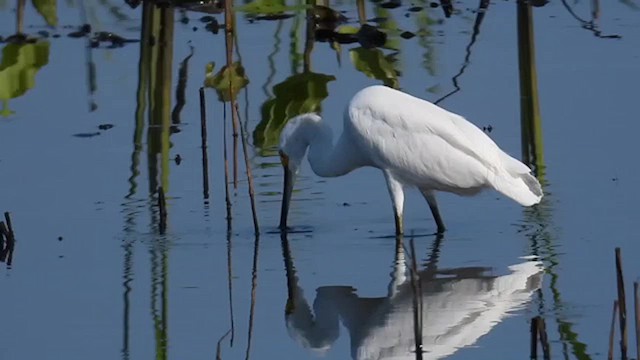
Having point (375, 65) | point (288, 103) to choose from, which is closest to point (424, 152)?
point (288, 103)

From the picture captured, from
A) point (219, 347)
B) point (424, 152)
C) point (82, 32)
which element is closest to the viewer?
point (219, 347)

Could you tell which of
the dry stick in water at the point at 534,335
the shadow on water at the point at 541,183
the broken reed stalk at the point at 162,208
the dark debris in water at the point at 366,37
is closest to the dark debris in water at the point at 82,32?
the dark debris in water at the point at 366,37

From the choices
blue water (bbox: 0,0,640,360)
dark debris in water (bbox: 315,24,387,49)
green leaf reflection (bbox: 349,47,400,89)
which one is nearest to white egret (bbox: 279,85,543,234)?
blue water (bbox: 0,0,640,360)

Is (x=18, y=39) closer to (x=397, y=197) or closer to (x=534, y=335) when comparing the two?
(x=397, y=197)

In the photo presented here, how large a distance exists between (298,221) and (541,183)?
154cm

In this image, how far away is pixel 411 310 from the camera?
812cm

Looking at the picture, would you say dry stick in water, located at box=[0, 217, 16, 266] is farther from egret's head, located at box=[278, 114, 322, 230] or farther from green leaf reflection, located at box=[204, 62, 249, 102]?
egret's head, located at box=[278, 114, 322, 230]

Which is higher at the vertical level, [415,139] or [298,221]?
[415,139]

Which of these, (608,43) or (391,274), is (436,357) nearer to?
(391,274)

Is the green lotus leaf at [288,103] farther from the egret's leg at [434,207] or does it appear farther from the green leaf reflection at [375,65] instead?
the egret's leg at [434,207]

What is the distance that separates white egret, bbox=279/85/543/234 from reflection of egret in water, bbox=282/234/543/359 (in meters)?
0.73

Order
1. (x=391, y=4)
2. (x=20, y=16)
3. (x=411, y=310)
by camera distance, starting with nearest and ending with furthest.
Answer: (x=411, y=310) → (x=20, y=16) → (x=391, y=4)

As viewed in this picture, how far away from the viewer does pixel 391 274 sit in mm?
8891

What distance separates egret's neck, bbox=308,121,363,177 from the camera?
10.1 meters
